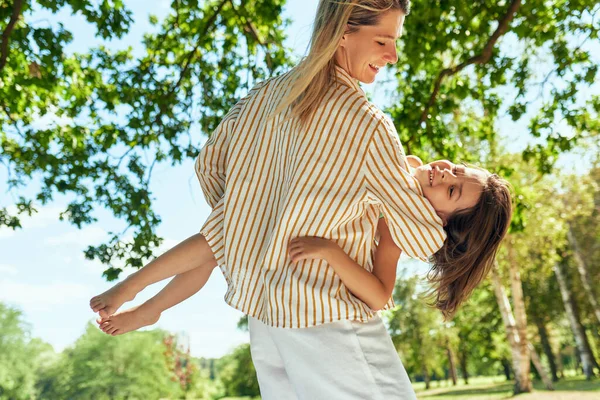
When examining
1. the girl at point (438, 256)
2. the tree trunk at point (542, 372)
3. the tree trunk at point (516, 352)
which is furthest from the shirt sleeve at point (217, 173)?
the tree trunk at point (542, 372)

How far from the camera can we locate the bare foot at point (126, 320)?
83.1 inches

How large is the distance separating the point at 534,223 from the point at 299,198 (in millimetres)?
17215

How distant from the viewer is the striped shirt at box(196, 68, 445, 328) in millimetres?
1663

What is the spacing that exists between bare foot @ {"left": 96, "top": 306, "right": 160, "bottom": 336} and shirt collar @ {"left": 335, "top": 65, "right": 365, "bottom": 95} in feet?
3.14

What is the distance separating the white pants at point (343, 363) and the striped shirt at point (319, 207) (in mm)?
42

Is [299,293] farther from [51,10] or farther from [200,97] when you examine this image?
[200,97]

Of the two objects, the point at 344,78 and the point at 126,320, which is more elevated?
the point at 344,78

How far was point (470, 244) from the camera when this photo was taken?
6.50 feet

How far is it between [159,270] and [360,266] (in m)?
0.61

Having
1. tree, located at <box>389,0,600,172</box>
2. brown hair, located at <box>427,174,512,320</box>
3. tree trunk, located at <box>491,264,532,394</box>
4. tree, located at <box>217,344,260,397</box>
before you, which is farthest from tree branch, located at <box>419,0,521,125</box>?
tree, located at <box>217,344,260,397</box>

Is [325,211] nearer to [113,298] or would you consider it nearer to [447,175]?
[447,175]

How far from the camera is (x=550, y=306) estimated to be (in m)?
25.7

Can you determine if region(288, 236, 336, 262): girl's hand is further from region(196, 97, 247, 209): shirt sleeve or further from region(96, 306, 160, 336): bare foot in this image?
region(96, 306, 160, 336): bare foot

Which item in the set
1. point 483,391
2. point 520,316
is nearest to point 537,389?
point 483,391
